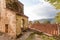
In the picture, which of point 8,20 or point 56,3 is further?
point 8,20

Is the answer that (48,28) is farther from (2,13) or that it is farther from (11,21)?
(2,13)

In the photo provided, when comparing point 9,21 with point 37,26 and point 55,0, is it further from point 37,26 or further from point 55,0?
point 55,0

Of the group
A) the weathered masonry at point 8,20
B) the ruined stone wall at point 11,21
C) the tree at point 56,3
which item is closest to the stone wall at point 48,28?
the weathered masonry at point 8,20

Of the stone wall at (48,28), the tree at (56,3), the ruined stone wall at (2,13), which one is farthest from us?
the stone wall at (48,28)

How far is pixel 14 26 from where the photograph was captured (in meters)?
25.4

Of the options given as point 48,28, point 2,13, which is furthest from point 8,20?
point 48,28

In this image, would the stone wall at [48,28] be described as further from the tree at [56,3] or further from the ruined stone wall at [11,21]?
the tree at [56,3]

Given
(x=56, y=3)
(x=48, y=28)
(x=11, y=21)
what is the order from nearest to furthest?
1. (x=56, y=3)
2. (x=11, y=21)
3. (x=48, y=28)

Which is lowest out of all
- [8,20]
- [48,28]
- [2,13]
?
[48,28]

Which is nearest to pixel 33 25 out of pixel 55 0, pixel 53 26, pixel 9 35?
pixel 53 26

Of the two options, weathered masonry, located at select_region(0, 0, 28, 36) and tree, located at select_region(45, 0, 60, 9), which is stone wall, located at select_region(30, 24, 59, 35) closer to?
weathered masonry, located at select_region(0, 0, 28, 36)

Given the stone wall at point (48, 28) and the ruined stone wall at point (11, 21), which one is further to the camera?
the stone wall at point (48, 28)

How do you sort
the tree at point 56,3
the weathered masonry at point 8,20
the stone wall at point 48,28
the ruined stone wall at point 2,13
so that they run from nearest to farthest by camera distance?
the tree at point 56,3 → the weathered masonry at point 8,20 → the ruined stone wall at point 2,13 → the stone wall at point 48,28

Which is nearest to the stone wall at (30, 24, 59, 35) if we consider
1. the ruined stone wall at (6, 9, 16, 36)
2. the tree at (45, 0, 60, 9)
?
the ruined stone wall at (6, 9, 16, 36)
